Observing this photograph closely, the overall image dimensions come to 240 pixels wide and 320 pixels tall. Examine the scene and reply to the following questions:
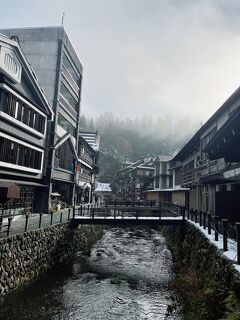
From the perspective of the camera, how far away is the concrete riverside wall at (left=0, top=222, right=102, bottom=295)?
44.3ft

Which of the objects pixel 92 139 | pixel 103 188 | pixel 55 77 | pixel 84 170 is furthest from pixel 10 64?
pixel 103 188

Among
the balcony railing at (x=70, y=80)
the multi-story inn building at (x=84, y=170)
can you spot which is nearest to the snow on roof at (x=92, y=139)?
the multi-story inn building at (x=84, y=170)

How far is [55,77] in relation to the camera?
108ft

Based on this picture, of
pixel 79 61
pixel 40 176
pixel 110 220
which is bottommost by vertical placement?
pixel 110 220

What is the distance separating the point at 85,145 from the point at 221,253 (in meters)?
40.9

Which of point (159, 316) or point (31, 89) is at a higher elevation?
point (31, 89)

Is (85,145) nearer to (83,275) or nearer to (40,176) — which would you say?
(40,176)

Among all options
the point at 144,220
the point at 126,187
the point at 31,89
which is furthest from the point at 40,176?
the point at 126,187

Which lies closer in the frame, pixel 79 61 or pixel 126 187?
pixel 79 61

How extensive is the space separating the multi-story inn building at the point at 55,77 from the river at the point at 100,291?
488 inches

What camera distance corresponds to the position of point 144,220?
2447 centimetres

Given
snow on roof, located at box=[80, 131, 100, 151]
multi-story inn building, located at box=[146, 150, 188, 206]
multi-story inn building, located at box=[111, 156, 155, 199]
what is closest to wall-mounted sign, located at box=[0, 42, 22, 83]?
multi-story inn building, located at box=[146, 150, 188, 206]

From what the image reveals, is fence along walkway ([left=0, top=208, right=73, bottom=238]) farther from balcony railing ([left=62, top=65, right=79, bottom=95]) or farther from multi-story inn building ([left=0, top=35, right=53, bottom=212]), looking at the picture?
balcony railing ([left=62, top=65, right=79, bottom=95])

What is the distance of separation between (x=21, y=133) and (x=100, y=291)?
15.3 meters
